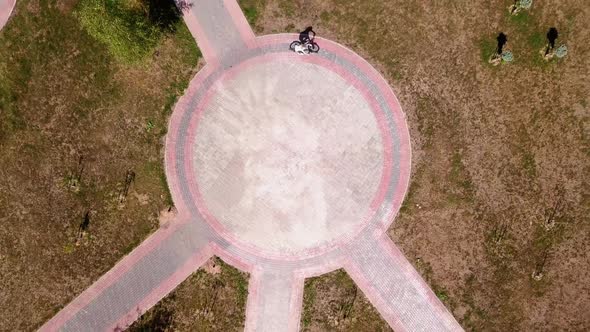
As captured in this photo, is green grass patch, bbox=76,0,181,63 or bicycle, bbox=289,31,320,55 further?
bicycle, bbox=289,31,320,55

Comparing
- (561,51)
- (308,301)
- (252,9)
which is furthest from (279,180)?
(561,51)

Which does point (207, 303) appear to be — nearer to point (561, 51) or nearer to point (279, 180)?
point (279, 180)

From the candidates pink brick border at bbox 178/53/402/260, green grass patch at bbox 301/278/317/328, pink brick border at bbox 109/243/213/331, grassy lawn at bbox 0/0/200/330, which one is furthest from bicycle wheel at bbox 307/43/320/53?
green grass patch at bbox 301/278/317/328

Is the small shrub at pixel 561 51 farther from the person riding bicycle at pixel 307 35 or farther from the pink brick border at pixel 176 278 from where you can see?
the pink brick border at pixel 176 278

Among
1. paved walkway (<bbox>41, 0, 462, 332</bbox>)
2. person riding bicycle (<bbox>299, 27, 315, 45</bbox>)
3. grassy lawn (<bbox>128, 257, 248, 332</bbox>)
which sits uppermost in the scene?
person riding bicycle (<bbox>299, 27, 315, 45</bbox>)

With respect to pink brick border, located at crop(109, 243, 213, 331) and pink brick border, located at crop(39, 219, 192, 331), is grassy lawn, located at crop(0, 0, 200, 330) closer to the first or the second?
pink brick border, located at crop(39, 219, 192, 331)

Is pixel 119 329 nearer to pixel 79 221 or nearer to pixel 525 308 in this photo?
pixel 79 221
